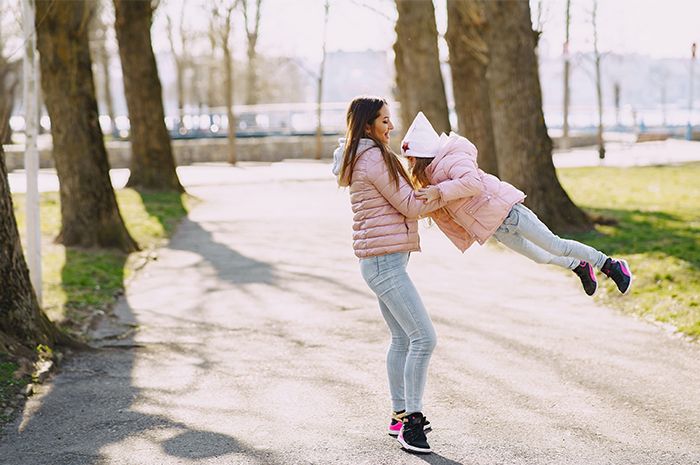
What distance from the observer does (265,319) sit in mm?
10133

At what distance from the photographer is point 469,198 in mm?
5695

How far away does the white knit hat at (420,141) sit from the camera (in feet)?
18.3

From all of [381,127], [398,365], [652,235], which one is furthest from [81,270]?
[381,127]

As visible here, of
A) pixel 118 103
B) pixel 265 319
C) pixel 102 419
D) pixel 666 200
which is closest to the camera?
pixel 102 419

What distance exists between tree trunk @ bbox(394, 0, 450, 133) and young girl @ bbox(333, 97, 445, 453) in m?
14.8

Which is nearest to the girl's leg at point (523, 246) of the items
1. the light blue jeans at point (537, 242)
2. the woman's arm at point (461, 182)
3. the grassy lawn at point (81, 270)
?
the light blue jeans at point (537, 242)

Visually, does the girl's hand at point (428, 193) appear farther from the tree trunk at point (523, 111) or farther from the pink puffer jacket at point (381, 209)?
the tree trunk at point (523, 111)

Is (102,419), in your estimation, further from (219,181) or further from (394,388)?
(219,181)

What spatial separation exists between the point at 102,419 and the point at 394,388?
1.90 metres

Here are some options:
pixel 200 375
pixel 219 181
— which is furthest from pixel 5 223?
pixel 219 181

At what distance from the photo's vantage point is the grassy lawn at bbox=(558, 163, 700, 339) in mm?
9898

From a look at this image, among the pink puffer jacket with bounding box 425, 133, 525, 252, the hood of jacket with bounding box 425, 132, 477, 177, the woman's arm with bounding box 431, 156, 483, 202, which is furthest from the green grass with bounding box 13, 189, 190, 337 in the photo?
the woman's arm with bounding box 431, 156, 483, 202

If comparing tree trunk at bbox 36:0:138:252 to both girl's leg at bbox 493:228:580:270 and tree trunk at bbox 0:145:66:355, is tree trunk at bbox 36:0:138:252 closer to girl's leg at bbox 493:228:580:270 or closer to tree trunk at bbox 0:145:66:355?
tree trunk at bbox 0:145:66:355

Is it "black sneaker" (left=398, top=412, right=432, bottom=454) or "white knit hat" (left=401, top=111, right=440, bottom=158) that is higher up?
"white knit hat" (left=401, top=111, right=440, bottom=158)
